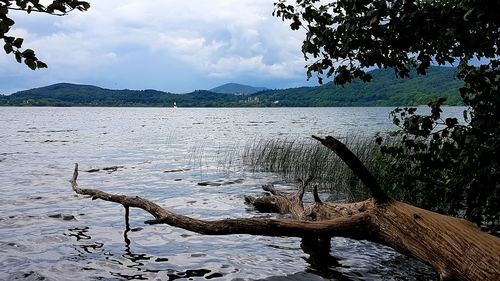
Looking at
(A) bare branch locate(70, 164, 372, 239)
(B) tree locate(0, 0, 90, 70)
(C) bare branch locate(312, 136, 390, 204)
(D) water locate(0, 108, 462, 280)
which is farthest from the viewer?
(D) water locate(0, 108, 462, 280)

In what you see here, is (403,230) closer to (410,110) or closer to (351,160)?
(351,160)

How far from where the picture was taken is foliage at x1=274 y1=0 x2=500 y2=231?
6.17 m

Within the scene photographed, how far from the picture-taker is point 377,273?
26.1 feet

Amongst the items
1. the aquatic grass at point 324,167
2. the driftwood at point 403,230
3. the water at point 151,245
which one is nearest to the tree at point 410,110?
the driftwood at point 403,230

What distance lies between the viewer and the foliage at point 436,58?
6.17 m

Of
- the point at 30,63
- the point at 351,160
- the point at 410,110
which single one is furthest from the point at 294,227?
the point at 30,63

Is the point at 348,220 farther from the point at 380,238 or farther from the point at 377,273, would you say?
the point at 377,273

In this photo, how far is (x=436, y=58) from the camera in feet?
24.1

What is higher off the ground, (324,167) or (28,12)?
(28,12)

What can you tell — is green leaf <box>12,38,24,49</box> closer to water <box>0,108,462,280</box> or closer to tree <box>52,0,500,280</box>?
tree <box>52,0,500,280</box>

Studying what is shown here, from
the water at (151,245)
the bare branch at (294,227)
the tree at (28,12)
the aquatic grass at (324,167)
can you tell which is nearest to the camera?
the tree at (28,12)

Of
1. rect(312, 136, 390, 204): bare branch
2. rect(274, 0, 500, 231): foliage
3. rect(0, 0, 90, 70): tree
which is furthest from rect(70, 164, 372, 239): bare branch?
rect(0, 0, 90, 70): tree

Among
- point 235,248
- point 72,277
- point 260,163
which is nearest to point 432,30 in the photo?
point 235,248

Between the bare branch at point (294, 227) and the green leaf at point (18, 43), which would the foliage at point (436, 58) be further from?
the green leaf at point (18, 43)
